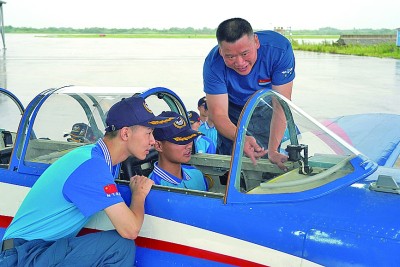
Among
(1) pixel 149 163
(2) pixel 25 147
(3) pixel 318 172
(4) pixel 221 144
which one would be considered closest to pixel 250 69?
(4) pixel 221 144

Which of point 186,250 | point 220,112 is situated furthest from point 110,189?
point 220,112

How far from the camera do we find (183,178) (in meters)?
3.22

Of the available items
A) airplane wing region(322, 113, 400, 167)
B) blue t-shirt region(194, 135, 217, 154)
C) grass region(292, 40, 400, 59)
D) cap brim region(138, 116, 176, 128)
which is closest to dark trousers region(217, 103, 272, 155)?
cap brim region(138, 116, 176, 128)

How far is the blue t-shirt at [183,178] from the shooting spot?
3067mm

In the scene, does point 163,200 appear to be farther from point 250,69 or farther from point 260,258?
point 250,69

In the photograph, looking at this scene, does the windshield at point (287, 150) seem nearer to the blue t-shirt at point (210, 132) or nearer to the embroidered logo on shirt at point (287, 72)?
the embroidered logo on shirt at point (287, 72)

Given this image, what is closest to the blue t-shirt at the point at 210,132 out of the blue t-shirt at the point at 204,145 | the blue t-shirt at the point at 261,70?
the blue t-shirt at the point at 204,145

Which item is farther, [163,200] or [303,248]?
[163,200]

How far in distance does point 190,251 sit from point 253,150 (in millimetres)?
622

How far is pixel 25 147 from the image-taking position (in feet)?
10.8

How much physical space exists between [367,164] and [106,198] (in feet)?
4.47

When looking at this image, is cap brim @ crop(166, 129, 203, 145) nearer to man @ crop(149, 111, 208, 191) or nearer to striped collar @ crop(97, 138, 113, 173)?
man @ crop(149, 111, 208, 191)

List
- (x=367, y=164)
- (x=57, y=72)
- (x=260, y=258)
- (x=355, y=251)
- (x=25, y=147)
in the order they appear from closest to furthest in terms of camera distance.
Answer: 1. (x=355, y=251)
2. (x=260, y=258)
3. (x=367, y=164)
4. (x=25, y=147)
5. (x=57, y=72)

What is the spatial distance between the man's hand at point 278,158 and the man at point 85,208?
0.72 metres
